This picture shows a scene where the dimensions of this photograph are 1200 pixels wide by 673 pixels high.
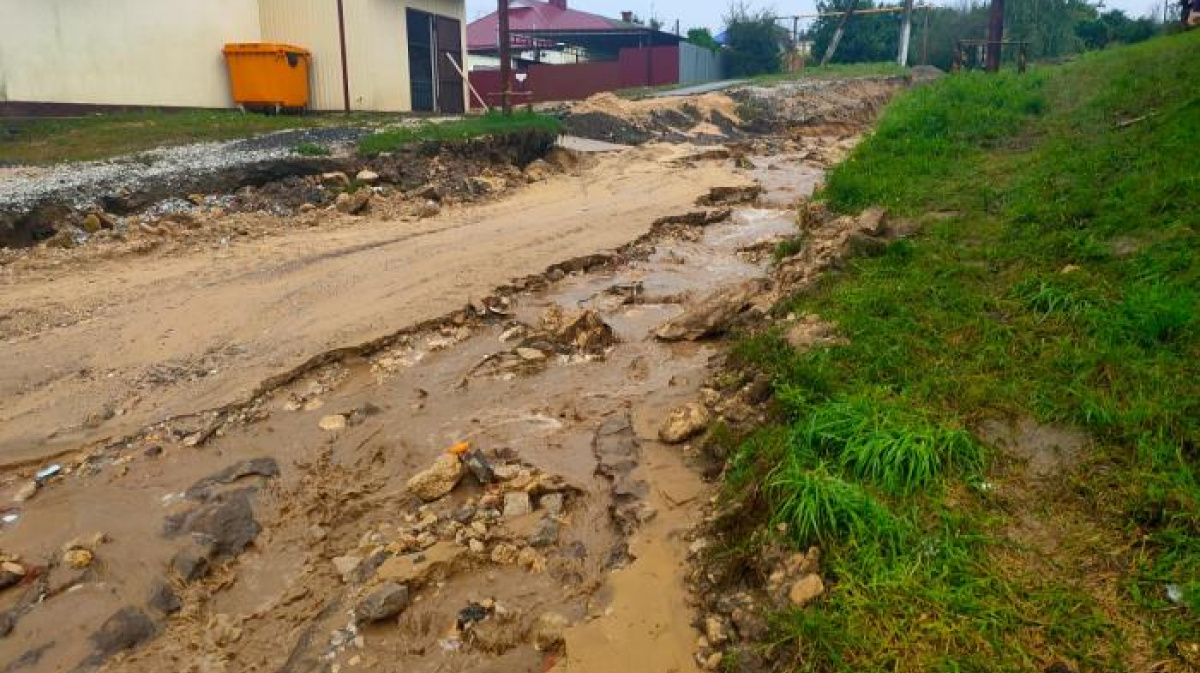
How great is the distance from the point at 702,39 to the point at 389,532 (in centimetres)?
3490

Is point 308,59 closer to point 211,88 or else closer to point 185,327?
point 211,88

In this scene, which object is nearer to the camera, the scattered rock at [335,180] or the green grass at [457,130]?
the scattered rock at [335,180]

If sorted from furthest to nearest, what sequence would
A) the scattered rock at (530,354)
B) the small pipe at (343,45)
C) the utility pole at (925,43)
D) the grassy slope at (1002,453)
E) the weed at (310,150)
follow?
the utility pole at (925,43)
the small pipe at (343,45)
the weed at (310,150)
the scattered rock at (530,354)
the grassy slope at (1002,453)

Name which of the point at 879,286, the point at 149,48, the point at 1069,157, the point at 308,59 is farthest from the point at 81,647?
the point at 308,59

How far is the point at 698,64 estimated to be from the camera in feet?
105

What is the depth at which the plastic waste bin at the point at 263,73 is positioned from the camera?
15.5m

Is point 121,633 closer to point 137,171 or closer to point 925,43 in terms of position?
point 137,171

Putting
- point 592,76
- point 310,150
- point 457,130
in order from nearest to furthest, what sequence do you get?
point 310,150, point 457,130, point 592,76

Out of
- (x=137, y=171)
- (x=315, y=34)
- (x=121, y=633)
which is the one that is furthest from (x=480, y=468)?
(x=315, y=34)

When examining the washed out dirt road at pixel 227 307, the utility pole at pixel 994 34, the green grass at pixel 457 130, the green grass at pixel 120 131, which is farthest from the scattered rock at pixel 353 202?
the utility pole at pixel 994 34

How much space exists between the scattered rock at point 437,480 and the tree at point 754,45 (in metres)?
32.6

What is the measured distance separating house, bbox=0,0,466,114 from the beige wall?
17 millimetres

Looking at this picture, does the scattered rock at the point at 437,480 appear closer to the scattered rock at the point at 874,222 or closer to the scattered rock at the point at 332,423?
the scattered rock at the point at 332,423

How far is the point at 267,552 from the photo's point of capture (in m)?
3.79
